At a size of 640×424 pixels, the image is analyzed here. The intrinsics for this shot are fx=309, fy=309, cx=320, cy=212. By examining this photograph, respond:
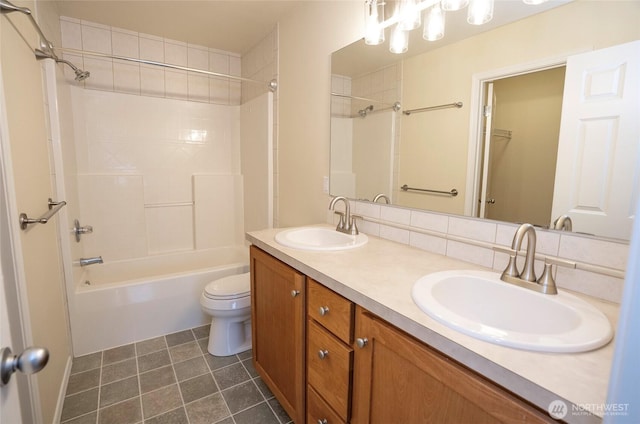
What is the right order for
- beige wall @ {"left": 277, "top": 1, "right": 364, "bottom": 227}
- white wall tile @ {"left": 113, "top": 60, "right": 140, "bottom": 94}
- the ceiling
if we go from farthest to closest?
white wall tile @ {"left": 113, "top": 60, "right": 140, "bottom": 94} → the ceiling → beige wall @ {"left": 277, "top": 1, "right": 364, "bottom": 227}

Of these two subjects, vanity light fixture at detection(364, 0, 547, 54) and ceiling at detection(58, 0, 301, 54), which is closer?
vanity light fixture at detection(364, 0, 547, 54)

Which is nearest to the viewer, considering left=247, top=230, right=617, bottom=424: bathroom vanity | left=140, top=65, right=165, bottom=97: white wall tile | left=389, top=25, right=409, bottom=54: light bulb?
left=247, top=230, right=617, bottom=424: bathroom vanity

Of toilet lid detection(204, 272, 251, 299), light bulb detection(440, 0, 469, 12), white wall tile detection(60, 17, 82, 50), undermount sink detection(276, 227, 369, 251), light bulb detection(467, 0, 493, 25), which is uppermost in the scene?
white wall tile detection(60, 17, 82, 50)

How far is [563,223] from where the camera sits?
3.19 ft

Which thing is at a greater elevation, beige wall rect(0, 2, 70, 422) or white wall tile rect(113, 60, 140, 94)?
white wall tile rect(113, 60, 140, 94)

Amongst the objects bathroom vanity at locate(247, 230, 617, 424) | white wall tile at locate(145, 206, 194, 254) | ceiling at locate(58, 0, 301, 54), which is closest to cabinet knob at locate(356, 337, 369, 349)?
bathroom vanity at locate(247, 230, 617, 424)

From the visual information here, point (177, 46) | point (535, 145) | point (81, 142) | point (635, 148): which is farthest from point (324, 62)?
point (81, 142)

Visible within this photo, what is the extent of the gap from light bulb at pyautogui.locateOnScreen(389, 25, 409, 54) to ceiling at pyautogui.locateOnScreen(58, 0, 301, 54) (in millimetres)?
942

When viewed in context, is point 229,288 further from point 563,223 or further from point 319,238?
point 563,223

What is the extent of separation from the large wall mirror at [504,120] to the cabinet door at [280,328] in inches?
26.5

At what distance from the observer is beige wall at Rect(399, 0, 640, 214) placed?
0.90m

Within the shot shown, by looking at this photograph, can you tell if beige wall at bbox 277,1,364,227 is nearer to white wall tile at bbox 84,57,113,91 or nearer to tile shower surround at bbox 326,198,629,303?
tile shower surround at bbox 326,198,629,303

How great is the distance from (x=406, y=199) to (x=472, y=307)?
2.03ft

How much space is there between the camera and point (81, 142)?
250cm
